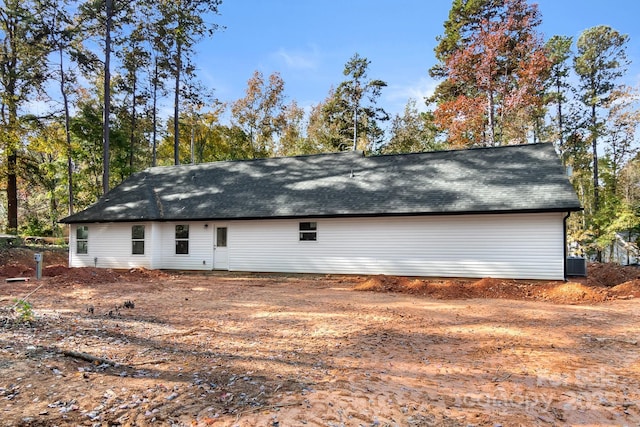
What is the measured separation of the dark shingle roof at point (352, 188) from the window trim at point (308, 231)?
20.5 inches

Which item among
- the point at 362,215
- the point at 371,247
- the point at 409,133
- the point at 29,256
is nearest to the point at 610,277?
the point at 371,247

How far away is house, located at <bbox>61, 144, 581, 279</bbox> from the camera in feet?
37.8

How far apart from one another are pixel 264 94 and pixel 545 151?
972 inches

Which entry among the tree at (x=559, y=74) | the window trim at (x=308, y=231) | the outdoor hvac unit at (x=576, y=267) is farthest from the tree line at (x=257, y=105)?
the window trim at (x=308, y=231)

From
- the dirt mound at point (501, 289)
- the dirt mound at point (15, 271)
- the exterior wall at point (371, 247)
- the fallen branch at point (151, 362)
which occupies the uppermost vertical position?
the exterior wall at point (371, 247)

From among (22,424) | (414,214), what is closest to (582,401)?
(22,424)

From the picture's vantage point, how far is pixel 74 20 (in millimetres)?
19781

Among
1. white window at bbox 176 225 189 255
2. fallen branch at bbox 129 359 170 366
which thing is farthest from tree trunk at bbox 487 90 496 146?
fallen branch at bbox 129 359 170 366

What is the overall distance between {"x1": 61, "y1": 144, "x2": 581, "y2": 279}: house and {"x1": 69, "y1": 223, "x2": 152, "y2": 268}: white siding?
0.15 ft

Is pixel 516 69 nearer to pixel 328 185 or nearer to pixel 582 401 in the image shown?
pixel 328 185

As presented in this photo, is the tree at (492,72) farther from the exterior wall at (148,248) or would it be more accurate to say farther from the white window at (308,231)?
the exterior wall at (148,248)

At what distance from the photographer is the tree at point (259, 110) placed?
107 feet

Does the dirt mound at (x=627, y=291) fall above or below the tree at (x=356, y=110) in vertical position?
below

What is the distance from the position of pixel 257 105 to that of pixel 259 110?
49 cm
